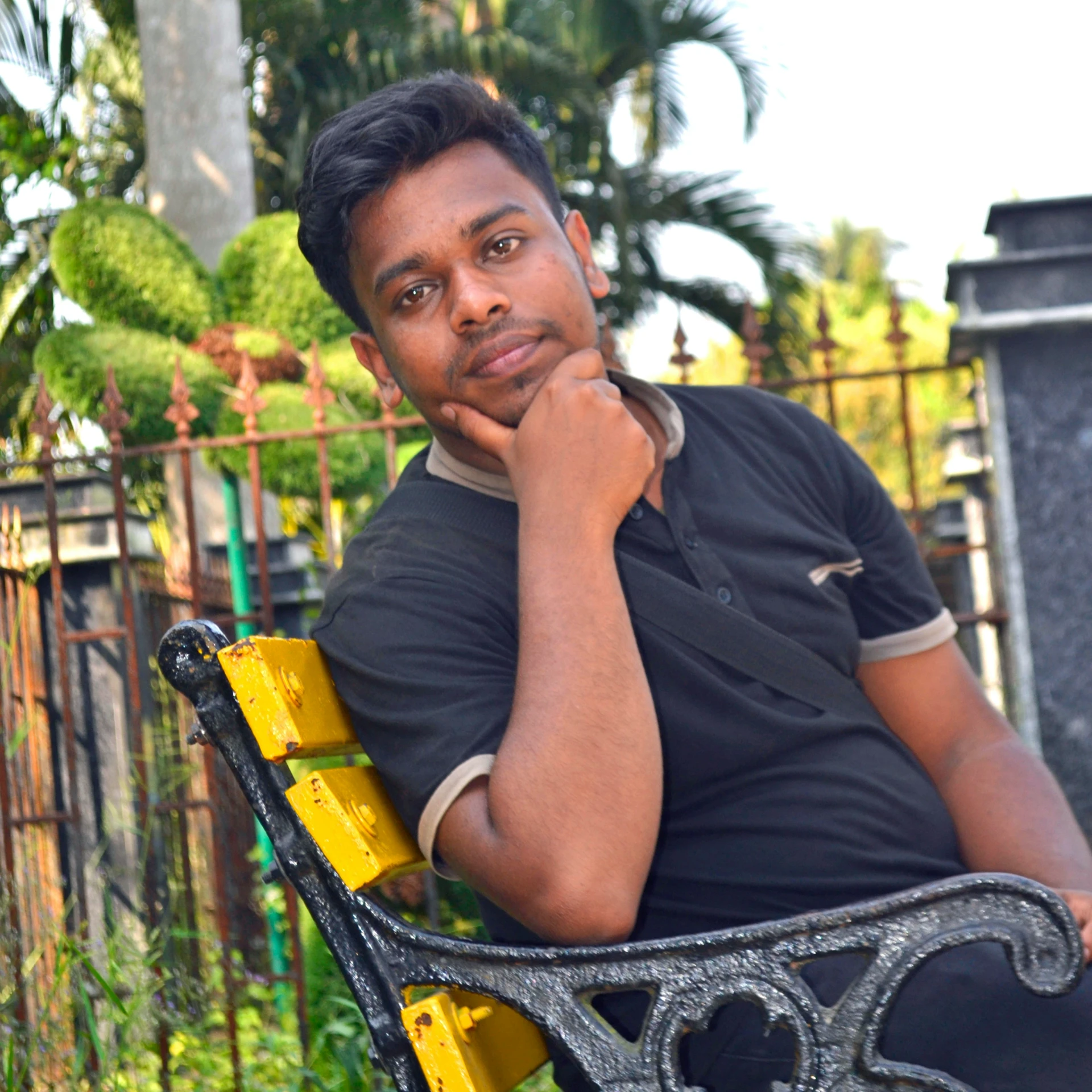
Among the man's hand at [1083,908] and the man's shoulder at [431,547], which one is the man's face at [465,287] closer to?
the man's shoulder at [431,547]

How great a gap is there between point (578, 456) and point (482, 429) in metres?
0.19

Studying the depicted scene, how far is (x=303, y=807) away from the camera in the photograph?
1456mm

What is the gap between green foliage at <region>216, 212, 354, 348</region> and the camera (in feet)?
22.5

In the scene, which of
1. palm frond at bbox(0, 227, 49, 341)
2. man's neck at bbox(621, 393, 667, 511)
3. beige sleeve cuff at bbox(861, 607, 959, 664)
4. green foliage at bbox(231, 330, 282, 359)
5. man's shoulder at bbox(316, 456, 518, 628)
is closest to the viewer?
man's shoulder at bbox(316, 456, 518, 628)

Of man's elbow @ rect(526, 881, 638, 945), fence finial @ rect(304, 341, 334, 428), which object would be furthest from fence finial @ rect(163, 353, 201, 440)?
man's elbow @ rect(526, 881, 638, 945)

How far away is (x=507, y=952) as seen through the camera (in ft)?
4.43

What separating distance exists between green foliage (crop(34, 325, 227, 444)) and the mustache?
16.1ft

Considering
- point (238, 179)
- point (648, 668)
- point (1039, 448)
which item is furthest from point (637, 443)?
point (238, 179)

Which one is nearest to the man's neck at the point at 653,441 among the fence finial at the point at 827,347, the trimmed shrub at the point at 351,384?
the fence finial at the point at 827,347

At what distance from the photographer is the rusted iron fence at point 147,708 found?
3.65 meters

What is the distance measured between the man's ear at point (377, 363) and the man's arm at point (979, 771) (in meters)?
0.84

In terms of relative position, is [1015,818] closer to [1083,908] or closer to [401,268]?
[1083,908]

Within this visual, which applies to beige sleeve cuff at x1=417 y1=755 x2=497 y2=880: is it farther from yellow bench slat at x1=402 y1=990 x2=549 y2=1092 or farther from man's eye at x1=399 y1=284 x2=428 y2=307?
man's eye at x1=399 y1=284 x2=428 y2=307

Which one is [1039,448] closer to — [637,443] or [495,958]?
[637,443]
